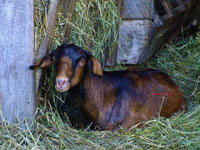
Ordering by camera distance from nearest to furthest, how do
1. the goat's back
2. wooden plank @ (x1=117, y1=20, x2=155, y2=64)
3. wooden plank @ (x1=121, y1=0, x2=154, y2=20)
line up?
1. the goat's back
2. wooden plank @ (x1=121, y1=0, x2=154, y2=20)
3. wooden plank @ (x1=117, y1=20, x2=155, y2=64)

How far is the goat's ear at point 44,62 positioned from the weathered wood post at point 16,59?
102 mm

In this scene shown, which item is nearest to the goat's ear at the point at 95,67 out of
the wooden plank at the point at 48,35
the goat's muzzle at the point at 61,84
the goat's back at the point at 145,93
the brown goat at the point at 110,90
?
the brown goat at the point at 110,90

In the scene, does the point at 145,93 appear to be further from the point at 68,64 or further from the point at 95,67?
the point at 68,64

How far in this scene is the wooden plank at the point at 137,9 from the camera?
5.82 meters

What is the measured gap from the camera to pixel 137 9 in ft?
19.4

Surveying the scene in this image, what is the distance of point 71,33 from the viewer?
5.40 m

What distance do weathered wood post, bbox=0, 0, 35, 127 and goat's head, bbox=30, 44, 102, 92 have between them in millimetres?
182

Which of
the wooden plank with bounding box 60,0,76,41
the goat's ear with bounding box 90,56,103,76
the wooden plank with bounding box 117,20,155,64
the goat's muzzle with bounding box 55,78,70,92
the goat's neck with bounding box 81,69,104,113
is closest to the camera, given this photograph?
the goat's muzzle with bounding box 55,78,70,92

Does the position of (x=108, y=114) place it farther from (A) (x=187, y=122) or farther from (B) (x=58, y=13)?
(B) (x=58, y=13)

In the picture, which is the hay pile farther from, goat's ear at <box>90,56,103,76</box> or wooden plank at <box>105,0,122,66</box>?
goat's ear at <box>90,56,103,76</box>

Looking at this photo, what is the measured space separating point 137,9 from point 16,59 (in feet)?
7.66

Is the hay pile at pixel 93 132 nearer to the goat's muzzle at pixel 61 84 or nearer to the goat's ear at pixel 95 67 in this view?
the goat's muzzle at pixel 61 84

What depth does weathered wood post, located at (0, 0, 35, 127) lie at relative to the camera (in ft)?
14.3

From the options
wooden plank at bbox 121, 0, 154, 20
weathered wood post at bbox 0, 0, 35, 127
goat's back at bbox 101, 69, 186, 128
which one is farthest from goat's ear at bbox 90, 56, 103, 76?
wooden plank at bbox 121, 0, 154, 20
